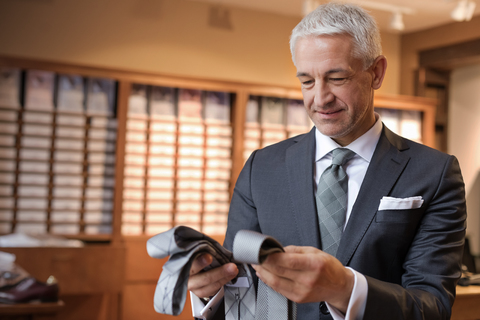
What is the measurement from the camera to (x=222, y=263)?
45.4 inches

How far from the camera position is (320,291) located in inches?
39.1

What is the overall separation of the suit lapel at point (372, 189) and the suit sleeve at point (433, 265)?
0.38 ft

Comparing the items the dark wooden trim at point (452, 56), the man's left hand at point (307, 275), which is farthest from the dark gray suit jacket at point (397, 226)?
the dark wooden trim at point (452, 56)

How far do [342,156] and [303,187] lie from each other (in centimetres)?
14

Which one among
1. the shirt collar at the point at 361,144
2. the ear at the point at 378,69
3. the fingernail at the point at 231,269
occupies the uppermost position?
the ear at the point at 378,69

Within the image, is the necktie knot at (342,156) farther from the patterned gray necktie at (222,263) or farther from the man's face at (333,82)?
the patterned gray necktie at (222,263)

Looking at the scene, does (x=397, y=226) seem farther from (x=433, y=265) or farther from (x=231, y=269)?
(x=231, y=269)

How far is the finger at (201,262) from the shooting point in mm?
1092

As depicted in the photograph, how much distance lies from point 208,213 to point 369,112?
303 cm

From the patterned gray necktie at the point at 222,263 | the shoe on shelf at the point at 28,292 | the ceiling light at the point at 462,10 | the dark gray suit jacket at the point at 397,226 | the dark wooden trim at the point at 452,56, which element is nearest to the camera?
the patterned gray necktie at the point at 222,263

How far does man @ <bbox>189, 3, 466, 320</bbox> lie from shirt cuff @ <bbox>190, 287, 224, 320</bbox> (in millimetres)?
69

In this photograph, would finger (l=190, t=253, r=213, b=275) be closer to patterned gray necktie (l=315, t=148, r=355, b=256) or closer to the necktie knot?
patterned gray necktie (l=315, t=148, r=355, b=256)

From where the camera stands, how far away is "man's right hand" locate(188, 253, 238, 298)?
113 cm

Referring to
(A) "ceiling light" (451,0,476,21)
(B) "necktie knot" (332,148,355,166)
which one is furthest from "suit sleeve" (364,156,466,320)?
(A) "ceiling light" (451,0,476,21)
